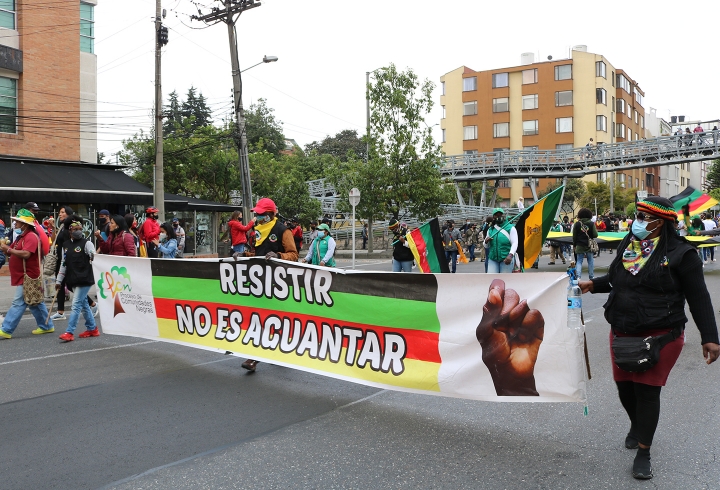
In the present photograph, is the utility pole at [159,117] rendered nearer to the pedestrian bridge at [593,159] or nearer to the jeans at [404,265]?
the jeans at [404,265]

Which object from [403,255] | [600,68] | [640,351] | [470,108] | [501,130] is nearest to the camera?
[640,351]

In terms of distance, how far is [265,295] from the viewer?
250 inches

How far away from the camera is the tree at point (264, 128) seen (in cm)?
6241

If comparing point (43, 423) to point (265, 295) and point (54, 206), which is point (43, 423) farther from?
point (54, 206)

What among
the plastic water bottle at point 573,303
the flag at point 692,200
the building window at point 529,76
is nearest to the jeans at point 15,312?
the plastic water bottle at point 573,303

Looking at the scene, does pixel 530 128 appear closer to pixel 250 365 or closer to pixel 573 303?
pixel 250 365

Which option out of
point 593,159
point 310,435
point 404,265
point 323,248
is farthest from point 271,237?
point 593,159

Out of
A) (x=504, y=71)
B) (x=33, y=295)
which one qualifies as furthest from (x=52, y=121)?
(x=504, y=71)

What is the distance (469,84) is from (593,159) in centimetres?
2436

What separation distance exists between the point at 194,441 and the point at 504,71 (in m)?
63.0

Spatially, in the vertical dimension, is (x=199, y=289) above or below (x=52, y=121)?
below

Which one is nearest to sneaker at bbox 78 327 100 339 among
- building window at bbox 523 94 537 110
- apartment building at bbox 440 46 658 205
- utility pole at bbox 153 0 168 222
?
utility pole at bbox 153 0 168 222

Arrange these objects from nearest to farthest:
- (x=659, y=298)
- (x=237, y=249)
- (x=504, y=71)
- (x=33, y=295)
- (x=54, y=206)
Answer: (x=659, y=298)
(x=33, y=295)
(x=237, y=249)
(x=54, y=206)
(x=504, y=71)

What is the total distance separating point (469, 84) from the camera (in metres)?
64.5
